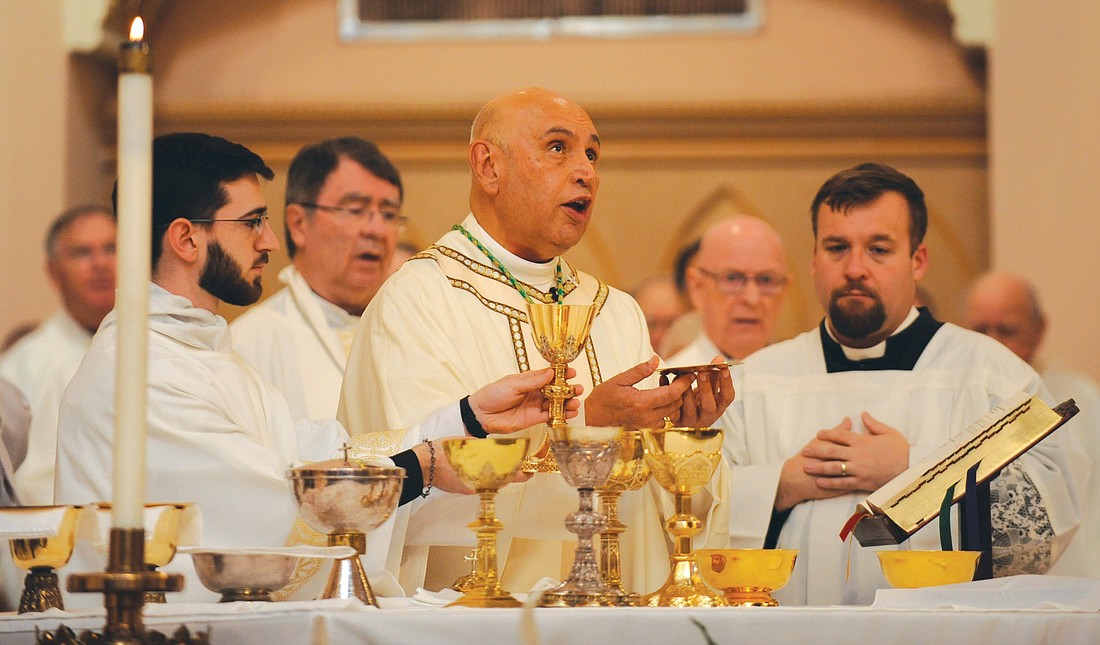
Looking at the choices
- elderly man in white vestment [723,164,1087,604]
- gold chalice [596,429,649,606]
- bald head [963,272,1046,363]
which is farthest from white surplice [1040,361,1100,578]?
gold chalice [596,429,649,606]

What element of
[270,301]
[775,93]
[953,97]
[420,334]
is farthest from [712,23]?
[420,334]

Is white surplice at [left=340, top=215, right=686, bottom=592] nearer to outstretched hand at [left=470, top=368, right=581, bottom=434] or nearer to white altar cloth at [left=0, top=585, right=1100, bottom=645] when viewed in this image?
outstretched hand at [left=470, top=368, right=581, bottom=434]

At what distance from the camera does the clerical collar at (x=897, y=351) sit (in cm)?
466

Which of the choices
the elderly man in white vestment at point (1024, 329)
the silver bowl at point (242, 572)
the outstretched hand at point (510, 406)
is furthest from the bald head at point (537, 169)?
the elderly man in white vestment at point (1024, 329)

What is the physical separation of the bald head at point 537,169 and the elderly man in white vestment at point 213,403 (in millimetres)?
634

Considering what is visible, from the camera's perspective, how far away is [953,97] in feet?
33.4

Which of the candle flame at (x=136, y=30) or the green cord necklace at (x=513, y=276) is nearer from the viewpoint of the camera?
the candle flame at (x=136, y=30)

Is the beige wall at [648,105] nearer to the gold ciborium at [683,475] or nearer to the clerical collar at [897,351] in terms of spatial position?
the clerical collar at [897,351]

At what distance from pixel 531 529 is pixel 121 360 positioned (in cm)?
188

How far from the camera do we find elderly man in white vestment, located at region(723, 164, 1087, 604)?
170 inches

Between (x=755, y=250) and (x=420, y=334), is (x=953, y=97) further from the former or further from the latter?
(x=420, y=334)

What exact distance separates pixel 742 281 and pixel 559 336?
305cm

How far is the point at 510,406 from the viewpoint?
10.8ft

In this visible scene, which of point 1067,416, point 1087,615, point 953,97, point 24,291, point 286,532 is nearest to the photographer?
point 1087,615
